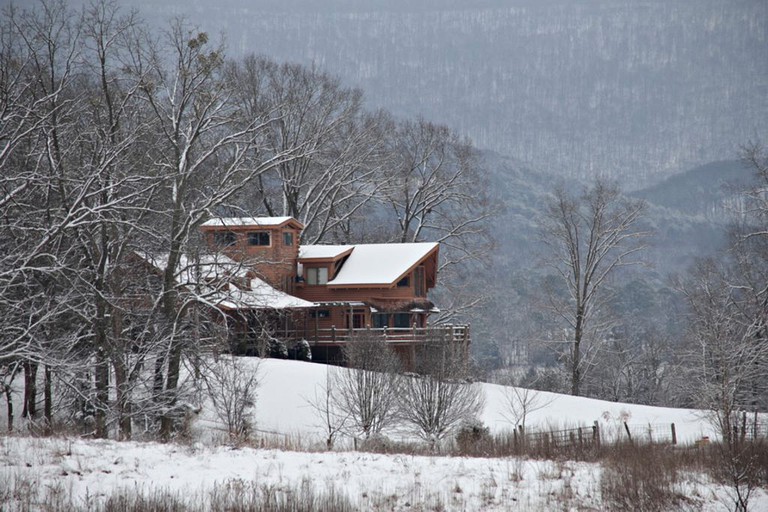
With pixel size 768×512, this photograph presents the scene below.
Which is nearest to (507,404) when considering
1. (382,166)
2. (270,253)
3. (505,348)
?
(270,253)

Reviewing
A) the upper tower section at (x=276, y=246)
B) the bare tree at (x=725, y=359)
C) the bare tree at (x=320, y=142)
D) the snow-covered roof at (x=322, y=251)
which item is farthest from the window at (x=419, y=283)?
the bare tree at (x=725, y=359)

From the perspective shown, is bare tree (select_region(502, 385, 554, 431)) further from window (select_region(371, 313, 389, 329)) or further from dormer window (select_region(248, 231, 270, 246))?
dormer window (select_region(248, 231, 270, 246))

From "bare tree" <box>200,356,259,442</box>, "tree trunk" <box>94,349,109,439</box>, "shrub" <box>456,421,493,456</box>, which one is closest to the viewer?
"shrub" <box>456,421,493,456</box>

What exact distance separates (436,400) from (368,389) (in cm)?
235

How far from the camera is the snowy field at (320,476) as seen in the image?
14305 millimetres

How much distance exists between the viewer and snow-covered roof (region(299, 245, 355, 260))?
43000 millimetres

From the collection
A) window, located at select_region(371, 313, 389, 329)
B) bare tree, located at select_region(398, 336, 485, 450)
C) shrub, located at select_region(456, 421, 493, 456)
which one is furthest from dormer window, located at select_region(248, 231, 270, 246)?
shrub, located at select_region(456, 421, 493, 456)

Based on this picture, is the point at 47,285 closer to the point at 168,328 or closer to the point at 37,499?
the point at 168,328

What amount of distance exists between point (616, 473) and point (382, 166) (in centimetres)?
3609

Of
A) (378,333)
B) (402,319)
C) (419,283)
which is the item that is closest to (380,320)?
(402,319)

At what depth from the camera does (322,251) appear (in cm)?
4381

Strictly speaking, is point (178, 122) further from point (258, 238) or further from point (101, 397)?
point (258, 238)

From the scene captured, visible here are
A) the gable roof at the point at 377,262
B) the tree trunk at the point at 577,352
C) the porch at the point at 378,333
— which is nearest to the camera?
the porch at the point at 378,333

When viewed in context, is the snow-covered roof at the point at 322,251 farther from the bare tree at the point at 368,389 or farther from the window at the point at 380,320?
the bare tree at the point at 368,389
